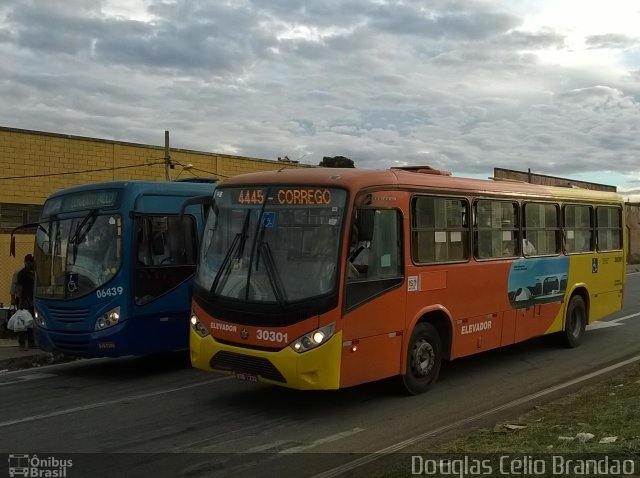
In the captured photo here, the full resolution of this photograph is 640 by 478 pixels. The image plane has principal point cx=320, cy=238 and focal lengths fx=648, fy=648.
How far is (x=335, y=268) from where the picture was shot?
22.1ft

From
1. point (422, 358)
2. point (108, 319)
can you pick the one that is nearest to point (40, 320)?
point (108, 319)

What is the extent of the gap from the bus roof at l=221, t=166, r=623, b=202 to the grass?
2.87 metres

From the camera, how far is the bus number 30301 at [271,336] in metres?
6.67

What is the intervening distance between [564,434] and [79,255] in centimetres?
697

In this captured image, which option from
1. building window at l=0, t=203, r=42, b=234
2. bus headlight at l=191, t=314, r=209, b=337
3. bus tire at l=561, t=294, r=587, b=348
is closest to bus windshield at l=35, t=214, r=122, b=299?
bus headlight at l=191, t=314, r=209, b=337

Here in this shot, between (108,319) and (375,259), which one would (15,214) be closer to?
(108,319)

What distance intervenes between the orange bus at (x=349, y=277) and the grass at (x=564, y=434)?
1.44 metres

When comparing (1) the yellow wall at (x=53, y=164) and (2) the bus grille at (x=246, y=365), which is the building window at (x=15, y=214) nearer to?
(1) the yellow wall at (x=53, y=164)

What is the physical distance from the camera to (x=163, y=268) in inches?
383

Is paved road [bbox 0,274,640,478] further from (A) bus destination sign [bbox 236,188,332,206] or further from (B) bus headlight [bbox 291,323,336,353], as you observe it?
(A) bus destination sign [bbox 236,188,332,206]

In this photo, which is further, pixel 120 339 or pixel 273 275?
pixel 120 339

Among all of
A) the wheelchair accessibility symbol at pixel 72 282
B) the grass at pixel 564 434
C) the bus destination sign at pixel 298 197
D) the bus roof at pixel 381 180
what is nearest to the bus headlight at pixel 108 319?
the wheelchair accessibility symbol at pixel 72 282

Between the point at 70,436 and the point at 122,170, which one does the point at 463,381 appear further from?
the point at 122,170

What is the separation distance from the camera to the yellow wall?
68.2 feet
